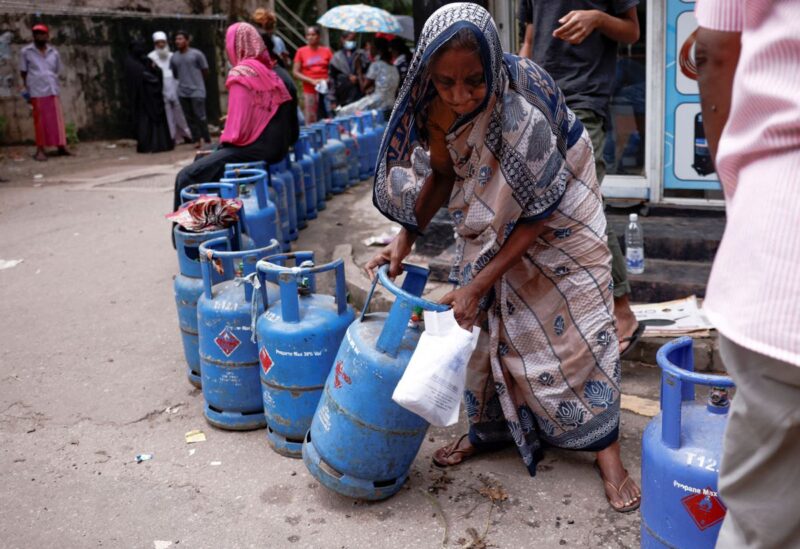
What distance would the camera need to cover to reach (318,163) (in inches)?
296

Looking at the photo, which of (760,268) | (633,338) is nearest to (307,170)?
(633,338)

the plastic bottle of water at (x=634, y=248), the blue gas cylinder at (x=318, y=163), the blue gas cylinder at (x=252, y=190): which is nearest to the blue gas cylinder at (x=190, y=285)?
the blue gas cylinder at (x=252, y=190)

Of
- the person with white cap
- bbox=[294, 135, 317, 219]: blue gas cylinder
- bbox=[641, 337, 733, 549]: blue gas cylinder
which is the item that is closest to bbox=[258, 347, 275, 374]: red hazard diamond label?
bbox=[641, 337, 733, 549]: blue gas cylinder

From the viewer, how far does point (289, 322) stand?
3141 millimetres

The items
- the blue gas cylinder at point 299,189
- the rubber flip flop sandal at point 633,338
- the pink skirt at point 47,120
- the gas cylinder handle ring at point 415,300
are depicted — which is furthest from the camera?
the pink skirt at point 47,120

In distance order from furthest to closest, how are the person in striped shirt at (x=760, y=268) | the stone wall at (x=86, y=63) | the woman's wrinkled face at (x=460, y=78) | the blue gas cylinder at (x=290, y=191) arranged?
1. the stone wall at (x=86, y=63)
2. the blue gas cylinder at (x=290, y=191)
3. the woman's wrinkled face at (x=460, y=78)
4. the person in striped shirt at (x=760, y=268)

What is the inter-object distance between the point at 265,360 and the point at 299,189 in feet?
12.2

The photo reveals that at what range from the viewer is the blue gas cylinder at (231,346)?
3.46 meters

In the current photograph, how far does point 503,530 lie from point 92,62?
13.6 metres

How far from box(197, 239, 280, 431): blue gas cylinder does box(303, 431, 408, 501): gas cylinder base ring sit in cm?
66

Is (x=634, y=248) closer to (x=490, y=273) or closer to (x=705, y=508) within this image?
(x=490, y=273)

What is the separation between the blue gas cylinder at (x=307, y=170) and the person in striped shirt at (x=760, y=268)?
5877 millimetres

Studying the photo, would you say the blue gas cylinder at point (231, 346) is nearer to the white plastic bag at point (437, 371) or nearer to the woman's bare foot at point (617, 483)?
the white plastic bag at point (437, 371)

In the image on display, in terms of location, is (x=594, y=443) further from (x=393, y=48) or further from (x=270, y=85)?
(x=393, y=48)
